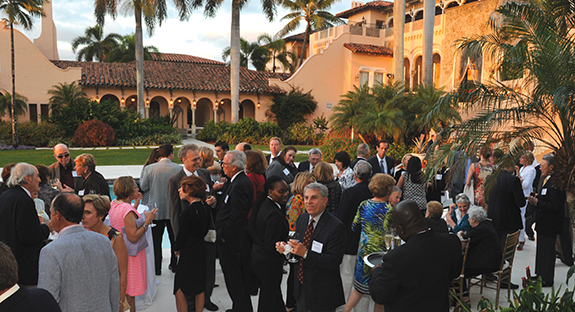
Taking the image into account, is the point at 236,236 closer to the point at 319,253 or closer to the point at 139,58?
the point at 319,253

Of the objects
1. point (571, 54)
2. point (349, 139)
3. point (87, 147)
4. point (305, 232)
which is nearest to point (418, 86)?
point (349, 139)

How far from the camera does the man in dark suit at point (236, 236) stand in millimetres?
4570

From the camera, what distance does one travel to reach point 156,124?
89.9 feet

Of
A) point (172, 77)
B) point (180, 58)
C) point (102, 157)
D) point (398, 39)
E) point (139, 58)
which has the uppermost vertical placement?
point (180, 58)

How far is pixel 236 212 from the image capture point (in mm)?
4574

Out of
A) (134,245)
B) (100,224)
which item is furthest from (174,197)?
(100,224)

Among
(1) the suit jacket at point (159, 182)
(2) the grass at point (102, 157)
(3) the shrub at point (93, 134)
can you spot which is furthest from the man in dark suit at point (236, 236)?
(3) the shrub at point (93, 134)

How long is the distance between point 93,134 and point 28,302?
24.0 meters

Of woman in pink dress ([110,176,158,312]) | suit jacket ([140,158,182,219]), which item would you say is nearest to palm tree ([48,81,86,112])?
suit jacket ([140,158,182,219])

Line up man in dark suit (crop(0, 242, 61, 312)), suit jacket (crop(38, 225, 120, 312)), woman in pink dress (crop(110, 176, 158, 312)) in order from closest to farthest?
man in dark suit (crop(0, 242, 61, 312)), suit jacket (crop(38, 225, 120, 312)), woman in pink dress (crop(110, 176, 158, 312))

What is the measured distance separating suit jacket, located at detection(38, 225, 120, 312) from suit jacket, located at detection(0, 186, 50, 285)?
1.09m

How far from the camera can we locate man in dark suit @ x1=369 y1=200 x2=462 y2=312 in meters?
2.77

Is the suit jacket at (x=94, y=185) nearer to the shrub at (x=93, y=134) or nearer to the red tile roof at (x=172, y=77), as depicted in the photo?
the shrub at (x=93, y=134)

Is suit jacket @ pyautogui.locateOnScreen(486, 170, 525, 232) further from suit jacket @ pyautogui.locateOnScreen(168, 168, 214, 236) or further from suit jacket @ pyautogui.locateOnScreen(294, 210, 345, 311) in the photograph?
suit jacket @ pyautogui.locateOnScreen(168, 168, 214, 236)
